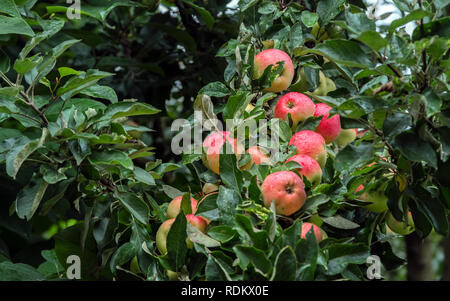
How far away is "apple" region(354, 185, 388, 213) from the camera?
3.08 ft

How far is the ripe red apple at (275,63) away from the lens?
105 cm

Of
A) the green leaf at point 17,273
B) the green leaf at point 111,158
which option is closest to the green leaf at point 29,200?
the green leaf at point 111,158

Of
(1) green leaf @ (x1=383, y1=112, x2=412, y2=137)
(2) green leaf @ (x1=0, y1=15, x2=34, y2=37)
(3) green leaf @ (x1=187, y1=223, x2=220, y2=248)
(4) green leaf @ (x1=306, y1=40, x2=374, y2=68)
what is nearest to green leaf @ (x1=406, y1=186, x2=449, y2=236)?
(1) green leaf @ (x1=383, y1=112, x2=412, y2=137)

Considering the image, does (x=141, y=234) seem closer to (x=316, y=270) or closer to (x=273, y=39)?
(x=316, y=270)

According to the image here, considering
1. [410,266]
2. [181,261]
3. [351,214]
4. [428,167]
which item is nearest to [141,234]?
[181,261]

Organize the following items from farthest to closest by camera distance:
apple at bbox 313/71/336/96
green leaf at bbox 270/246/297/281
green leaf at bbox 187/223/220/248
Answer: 1. apple at bbox 313/71/336/96
2. green leaf at bbox 187/223/220/248
3. green leaf at bbox 270/246/297/281

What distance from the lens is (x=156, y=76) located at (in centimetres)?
185

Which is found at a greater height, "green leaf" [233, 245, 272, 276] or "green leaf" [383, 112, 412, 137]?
"green leaf" [383, 112, 412, 137]

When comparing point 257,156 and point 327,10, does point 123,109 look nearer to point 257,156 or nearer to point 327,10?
point 257,156

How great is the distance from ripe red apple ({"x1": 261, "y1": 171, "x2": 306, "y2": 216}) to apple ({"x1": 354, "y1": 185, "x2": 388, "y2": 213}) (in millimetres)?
137

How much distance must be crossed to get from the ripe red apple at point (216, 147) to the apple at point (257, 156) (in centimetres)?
2

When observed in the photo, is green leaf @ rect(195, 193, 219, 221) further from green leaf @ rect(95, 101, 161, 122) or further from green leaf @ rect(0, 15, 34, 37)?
green leaf @ rect(0, 15, 34, 37)

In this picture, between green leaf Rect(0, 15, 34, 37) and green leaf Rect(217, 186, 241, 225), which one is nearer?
green leaf Rect(217, 186, 241, 225)

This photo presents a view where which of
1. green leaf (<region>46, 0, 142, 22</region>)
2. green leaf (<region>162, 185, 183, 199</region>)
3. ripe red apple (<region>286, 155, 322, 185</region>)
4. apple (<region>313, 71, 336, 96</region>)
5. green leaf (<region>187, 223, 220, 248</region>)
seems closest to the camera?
green leaf (<region>187, 223, 220, 248</region>)
